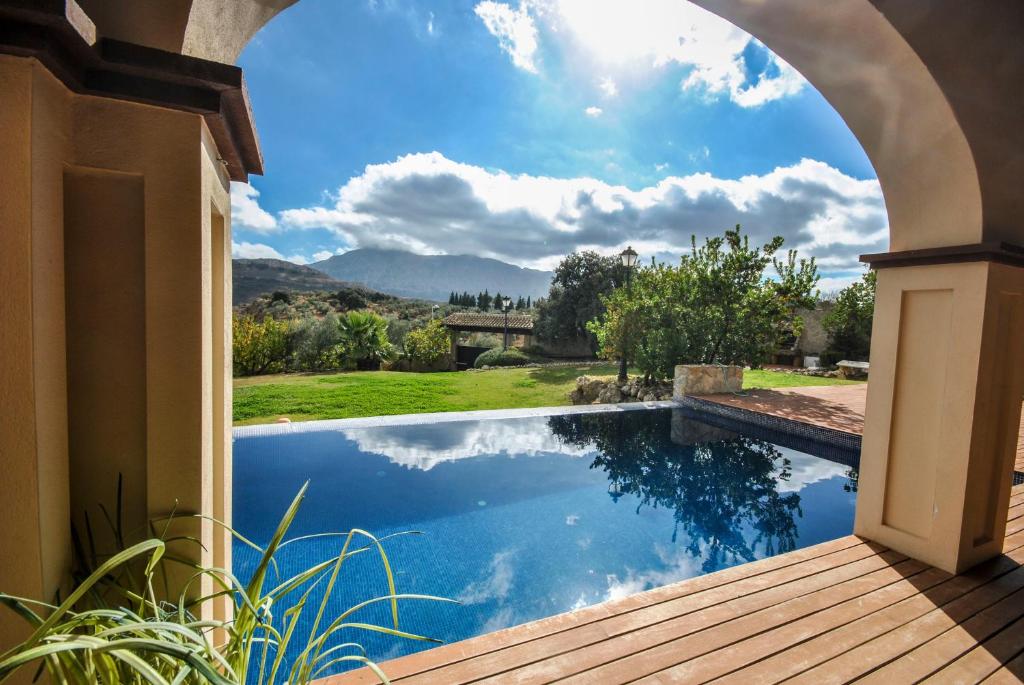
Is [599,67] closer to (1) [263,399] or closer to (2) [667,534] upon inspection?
(2) [667,534]

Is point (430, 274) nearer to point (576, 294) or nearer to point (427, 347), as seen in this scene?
point (576, 294)

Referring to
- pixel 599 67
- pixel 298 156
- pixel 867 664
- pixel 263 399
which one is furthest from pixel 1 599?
pixel 298 156

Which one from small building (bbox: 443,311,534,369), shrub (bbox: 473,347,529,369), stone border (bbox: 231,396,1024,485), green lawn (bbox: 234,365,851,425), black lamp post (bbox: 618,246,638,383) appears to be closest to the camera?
stone border (bbox: 231,396,1024,485)

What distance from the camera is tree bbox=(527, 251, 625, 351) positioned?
24.7 m

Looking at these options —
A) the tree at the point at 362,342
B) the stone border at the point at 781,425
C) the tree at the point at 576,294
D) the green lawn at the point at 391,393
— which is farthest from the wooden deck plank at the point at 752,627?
the tree at the point at 576,294

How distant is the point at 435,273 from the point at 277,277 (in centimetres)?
12111

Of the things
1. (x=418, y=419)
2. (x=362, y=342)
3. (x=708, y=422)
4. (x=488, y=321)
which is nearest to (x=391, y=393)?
(x=418, y=419)

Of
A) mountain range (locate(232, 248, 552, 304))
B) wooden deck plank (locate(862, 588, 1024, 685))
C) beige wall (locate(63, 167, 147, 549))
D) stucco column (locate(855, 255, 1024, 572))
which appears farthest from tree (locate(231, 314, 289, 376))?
mountain range (locate(232, 248, 552, 304))

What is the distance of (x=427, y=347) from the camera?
18312mm

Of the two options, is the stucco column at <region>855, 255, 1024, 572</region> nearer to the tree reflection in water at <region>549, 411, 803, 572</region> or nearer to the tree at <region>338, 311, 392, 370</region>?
the tree reflection in water at <region>549, 411, 803, 572</region>

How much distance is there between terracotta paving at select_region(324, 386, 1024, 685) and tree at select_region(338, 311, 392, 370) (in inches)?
644

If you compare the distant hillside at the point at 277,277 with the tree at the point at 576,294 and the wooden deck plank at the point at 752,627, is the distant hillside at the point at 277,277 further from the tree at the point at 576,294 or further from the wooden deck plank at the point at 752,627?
the wooden deck plank at the point at 752,627

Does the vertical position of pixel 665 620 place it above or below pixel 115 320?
below

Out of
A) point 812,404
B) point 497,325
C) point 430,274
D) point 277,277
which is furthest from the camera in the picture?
point 430,274
